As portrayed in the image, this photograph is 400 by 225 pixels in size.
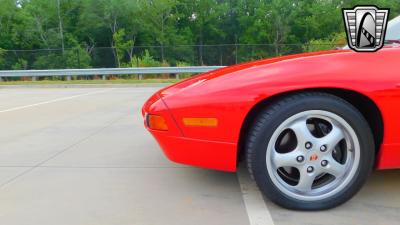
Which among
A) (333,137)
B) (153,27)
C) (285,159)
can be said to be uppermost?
(153,27)

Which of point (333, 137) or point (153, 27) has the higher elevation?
point (153, 27)

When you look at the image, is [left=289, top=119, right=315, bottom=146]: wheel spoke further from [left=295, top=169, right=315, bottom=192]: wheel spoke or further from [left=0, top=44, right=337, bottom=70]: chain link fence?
[left=0, top=44, right=337, bottom=70]: chain link fence

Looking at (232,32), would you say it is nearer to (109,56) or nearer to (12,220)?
(109,56)

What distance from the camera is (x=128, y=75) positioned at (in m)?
20.9

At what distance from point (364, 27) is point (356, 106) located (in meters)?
0.62

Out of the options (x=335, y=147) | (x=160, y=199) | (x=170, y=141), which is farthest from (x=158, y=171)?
(x=335, y=147)

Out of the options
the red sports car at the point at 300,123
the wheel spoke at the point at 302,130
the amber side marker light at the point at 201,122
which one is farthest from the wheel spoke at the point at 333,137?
the amber side marker light at the point at 201,122

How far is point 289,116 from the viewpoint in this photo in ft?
8.48

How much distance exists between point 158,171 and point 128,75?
17.8 meters

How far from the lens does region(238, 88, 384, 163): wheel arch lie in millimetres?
2615

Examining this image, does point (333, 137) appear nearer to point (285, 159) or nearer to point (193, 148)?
point (285, 159)

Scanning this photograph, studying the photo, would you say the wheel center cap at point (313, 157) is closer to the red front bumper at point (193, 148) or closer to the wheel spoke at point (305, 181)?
the wheel spoke at point (305, 181)

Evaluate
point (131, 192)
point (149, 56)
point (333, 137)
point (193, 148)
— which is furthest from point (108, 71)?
point (333, 137)

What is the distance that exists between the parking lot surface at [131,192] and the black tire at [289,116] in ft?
0.29
